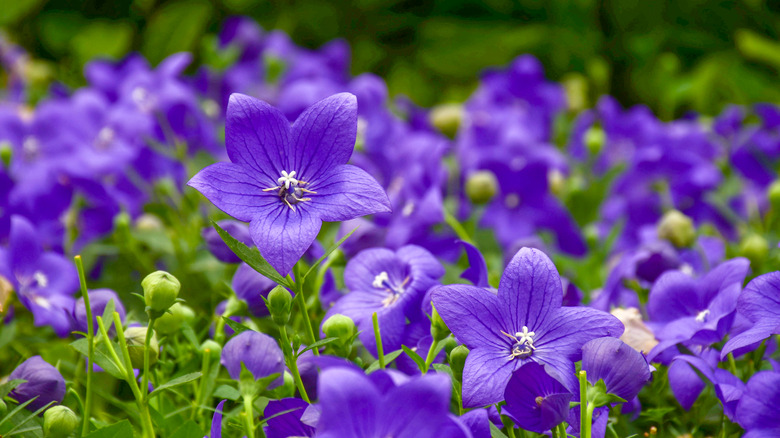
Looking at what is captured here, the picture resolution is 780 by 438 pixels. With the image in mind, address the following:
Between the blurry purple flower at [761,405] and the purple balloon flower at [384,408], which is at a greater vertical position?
the purple balloon flower at [384,408]

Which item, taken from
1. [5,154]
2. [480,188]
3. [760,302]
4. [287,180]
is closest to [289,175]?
[287,180]

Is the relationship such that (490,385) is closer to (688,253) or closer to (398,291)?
(398,291)

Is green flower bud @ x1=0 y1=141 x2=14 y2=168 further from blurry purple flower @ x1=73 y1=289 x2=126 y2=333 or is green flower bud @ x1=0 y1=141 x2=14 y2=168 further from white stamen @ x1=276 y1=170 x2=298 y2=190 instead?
white stamen @ x1=276 y1=170 x2=298 y2=190

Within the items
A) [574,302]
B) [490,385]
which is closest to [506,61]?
[574,302]

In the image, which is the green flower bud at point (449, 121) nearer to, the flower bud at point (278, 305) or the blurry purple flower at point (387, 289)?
the blurry purple flower at point (387, 289)

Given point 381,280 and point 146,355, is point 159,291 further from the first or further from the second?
point 381,280

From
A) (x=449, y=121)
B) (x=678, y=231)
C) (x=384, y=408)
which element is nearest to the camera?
(x=384, y=408)

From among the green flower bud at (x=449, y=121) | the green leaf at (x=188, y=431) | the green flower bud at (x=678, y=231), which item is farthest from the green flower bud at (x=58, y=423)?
the green flower bud at (x=449, y=121)
